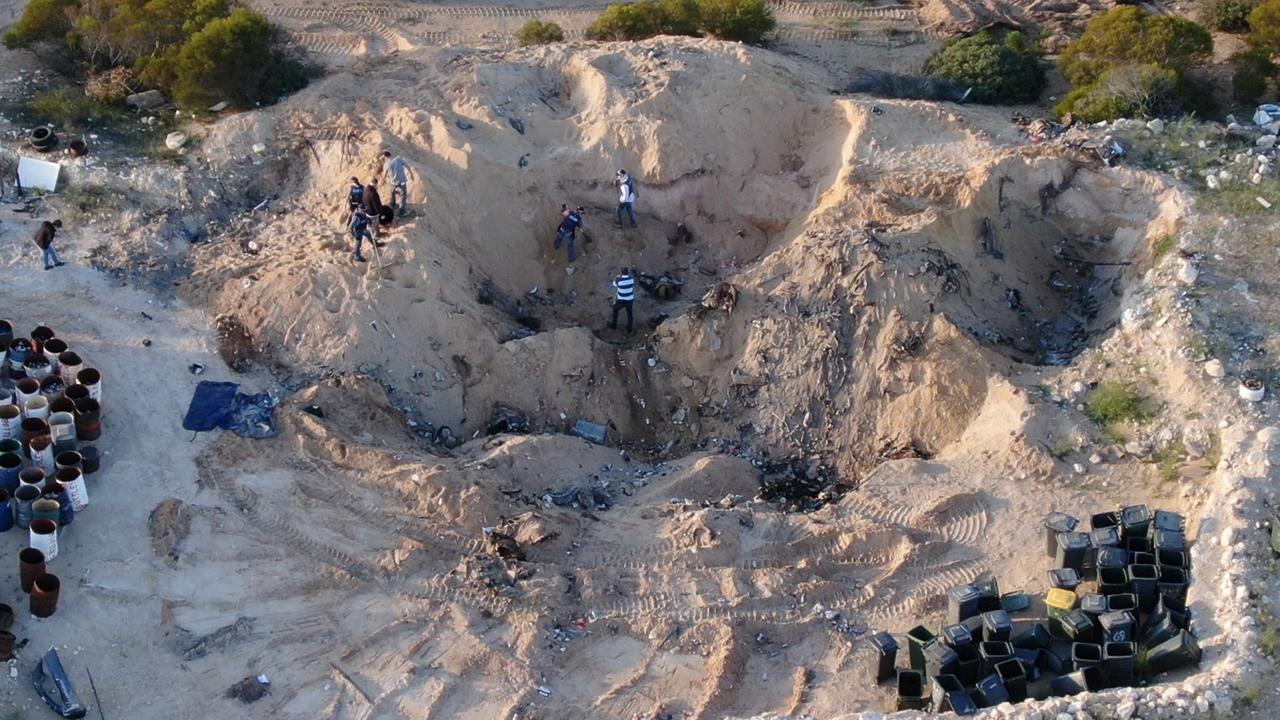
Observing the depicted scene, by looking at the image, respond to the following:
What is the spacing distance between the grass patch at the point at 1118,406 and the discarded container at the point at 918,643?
3.54 metres

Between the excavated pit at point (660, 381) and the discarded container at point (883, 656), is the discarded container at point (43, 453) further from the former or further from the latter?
the discarded container at point (883, 656)

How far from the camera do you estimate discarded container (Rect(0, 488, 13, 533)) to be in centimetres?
1337

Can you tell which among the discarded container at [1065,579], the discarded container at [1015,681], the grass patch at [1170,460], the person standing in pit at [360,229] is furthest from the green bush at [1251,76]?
the person standing in pit at [360,229]

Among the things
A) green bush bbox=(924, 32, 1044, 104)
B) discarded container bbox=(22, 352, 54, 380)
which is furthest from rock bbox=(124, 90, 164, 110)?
green bush bbox=(924, 32, 1044, 104)

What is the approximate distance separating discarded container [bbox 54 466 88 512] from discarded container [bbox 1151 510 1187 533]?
1073 centimetres

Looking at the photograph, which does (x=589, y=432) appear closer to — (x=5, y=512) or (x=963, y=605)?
(x=963, y=605)

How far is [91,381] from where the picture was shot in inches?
583

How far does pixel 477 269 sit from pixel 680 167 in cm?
309

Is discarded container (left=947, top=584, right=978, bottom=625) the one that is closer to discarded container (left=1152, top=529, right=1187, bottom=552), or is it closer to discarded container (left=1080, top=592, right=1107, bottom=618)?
discarded container (left=1080, top=592, right=1107, bottom=618)

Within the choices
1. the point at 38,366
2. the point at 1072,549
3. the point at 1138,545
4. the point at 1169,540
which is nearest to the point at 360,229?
the point at 38,366

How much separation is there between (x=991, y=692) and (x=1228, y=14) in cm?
1535

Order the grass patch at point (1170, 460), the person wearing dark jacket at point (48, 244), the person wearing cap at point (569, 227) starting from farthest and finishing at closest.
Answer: the person wearing cap at point (569, 227), the person wearing dark jacket at point (48, 244), the grass patch at point (1170, 460)

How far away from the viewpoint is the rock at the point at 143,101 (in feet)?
64.9

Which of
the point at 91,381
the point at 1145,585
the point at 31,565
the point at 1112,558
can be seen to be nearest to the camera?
the point at 1145,585
